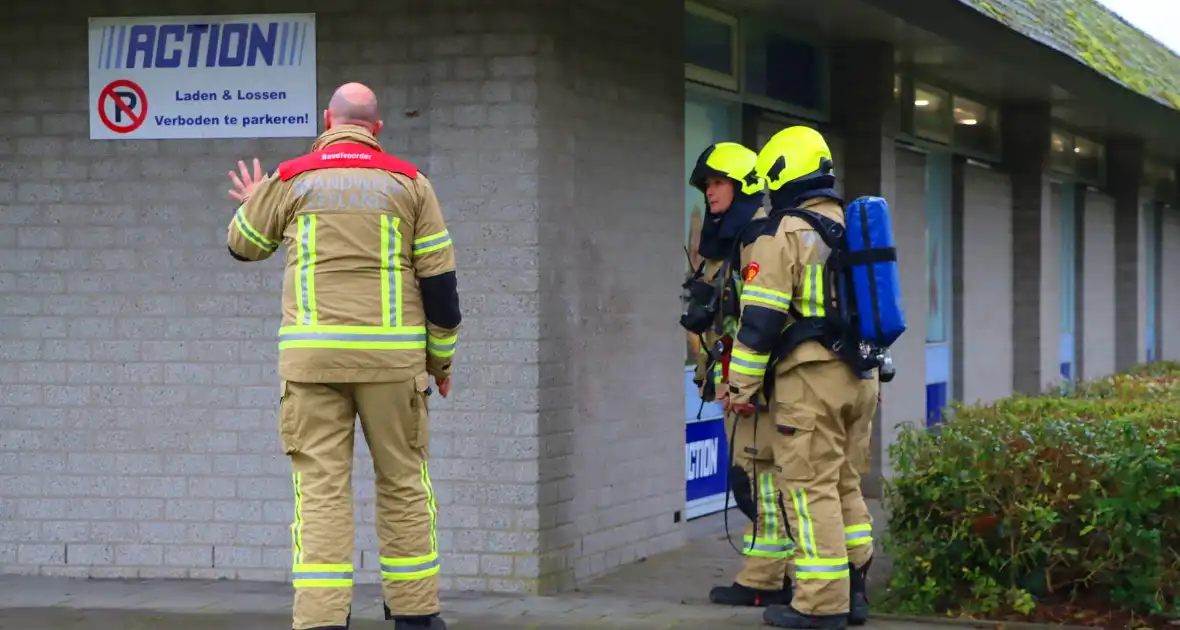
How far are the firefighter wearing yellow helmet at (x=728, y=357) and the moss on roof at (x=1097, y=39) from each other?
3.33 m

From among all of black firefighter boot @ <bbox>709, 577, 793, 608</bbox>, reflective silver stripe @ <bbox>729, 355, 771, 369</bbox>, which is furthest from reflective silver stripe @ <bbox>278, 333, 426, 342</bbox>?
black firefighter boot @ <bbox>709, 577, 793, 608</bbox>

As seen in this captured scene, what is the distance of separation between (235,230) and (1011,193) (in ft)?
38.7

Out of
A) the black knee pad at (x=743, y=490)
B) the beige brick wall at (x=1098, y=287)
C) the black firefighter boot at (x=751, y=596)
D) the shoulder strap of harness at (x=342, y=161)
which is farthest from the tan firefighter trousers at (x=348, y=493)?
the beige brick wall at (x=1098, y=287)

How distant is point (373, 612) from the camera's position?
736cm

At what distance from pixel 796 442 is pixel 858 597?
2.78 feet

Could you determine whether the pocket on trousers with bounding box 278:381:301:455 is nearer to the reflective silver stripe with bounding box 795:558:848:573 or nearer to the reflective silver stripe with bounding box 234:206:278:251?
the reflective silver stripe with bounding box 234:206:278:251

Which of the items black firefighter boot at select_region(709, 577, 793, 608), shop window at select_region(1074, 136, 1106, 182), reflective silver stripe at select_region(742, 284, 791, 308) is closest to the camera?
reflective silver stripe at select_region(742, 284, 791, 308)

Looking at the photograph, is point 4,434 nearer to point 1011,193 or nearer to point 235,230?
point 235,230

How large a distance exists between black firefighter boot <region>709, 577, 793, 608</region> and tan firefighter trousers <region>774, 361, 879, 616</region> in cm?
54

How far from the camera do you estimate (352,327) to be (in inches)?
232

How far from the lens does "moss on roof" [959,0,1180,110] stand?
38.7 feet

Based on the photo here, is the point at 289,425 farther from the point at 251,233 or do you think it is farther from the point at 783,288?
the point at 783,288

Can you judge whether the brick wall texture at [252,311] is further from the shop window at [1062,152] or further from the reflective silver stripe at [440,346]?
the shop window at [1062,152]

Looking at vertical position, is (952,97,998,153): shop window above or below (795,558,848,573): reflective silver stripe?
above
